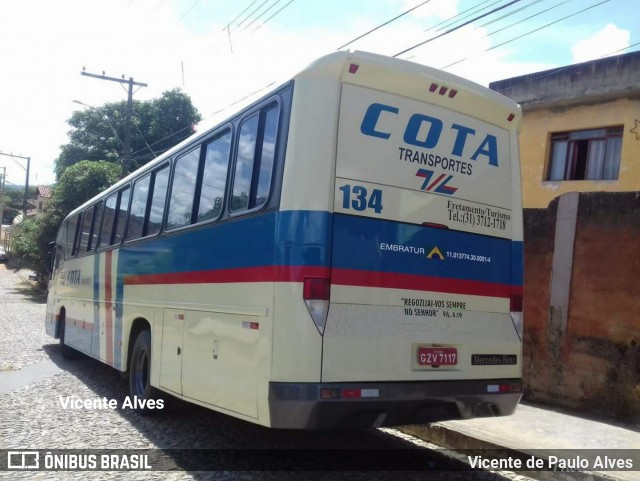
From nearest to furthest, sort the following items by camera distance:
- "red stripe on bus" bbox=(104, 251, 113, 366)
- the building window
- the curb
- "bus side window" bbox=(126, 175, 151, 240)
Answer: the curb
"bus side window" bbox=(126, 175, 151, 240)
"red stripe on bus" bbox=(104, 251, 113, 366)
the building window

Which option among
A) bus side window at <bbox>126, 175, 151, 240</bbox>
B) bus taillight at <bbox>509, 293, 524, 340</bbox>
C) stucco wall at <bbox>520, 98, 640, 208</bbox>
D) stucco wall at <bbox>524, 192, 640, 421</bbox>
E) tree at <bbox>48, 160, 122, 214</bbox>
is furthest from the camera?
tree at <bbox>48, 160, 122, 214</bbox>

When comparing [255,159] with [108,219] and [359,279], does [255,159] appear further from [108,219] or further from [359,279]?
[108,219]

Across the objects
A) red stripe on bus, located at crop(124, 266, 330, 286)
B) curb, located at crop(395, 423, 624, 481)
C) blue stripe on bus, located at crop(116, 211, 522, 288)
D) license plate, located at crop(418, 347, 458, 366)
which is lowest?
curb, located at crop(395, 423, 624, 481)

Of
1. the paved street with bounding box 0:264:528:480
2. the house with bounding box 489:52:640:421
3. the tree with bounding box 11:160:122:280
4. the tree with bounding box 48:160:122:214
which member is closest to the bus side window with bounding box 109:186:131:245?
the paved street with bounding box 0:264:528:480

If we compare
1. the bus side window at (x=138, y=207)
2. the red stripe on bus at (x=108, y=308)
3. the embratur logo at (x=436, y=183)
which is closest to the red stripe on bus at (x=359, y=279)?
the embratur logo at (x=436, y=183)

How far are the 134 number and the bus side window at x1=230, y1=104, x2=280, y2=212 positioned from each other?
0.58 m

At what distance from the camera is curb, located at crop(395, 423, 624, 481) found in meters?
4.99

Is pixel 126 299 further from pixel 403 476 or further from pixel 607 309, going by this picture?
pixel 607 309

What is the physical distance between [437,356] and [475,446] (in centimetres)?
173

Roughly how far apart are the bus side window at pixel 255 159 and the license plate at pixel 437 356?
65.2 inches

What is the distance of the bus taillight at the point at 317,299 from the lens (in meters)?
4.17

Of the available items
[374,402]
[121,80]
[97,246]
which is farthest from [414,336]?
[121,80]

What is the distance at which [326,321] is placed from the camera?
4207 mm

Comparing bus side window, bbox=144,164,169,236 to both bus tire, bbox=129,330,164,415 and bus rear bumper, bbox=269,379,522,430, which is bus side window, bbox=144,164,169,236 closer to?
bus tire, bbox=129,330,164,415
